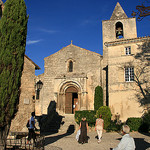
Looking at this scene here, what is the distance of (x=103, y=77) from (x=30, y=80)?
9.39m

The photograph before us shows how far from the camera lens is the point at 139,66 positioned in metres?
16.7

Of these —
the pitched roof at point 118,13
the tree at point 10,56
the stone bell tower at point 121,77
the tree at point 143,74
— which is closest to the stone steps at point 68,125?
the stone bell tower at point 121,77

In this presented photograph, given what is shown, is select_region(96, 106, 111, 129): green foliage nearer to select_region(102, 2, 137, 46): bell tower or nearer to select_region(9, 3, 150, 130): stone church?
select_region(9, 3, 150, 130): stone church

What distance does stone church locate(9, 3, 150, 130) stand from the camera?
55.1 feet

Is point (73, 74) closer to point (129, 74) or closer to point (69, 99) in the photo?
point (69, 99)

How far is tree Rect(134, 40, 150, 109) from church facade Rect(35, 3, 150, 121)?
357 mm

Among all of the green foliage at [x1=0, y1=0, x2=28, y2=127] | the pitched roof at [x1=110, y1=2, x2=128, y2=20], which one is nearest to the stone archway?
the pitched roof at [x1=110, y1=2, x2=128, y2=20]

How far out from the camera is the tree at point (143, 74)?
15967 millimetres

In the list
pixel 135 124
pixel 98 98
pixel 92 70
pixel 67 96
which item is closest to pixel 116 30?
pixel 92 70

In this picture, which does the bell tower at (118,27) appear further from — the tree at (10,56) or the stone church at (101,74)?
the tree at (10,56)

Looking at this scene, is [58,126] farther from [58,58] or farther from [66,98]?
[58,58]

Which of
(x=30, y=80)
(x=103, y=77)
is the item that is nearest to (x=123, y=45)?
(x=103, y=77)

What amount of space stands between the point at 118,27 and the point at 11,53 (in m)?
18.2

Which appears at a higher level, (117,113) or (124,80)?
(124,80)
